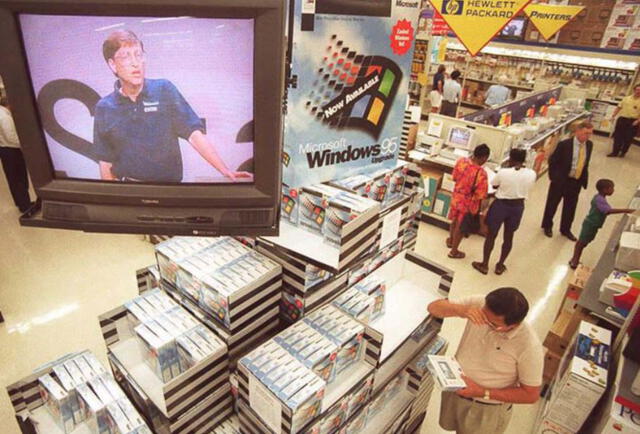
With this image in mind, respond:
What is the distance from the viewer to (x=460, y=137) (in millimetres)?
6562

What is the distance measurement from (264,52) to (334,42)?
619mm

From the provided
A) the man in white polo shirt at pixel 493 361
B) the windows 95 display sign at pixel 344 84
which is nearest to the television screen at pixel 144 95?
the windows 95 display sign at pixel 344 84

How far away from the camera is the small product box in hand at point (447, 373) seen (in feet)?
8.07

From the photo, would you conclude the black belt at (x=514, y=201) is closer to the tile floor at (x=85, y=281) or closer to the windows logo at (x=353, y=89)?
the tile floor at (x=85, y=281)

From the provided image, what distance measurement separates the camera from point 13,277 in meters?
4.79

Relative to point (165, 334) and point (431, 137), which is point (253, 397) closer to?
point (165, 334)

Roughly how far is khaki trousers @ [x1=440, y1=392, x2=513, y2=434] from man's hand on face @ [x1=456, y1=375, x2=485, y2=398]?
0.60 ft

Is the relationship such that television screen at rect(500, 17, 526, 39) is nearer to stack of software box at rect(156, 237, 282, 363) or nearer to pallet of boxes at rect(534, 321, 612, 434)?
pallet of boxes at rect(534, 321, 612, 434)

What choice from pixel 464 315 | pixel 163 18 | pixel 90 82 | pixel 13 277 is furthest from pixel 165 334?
pixel 13 277

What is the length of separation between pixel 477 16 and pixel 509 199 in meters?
2.16

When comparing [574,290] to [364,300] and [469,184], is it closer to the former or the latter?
[469,184]

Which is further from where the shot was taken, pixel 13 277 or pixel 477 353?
pixel 13 277

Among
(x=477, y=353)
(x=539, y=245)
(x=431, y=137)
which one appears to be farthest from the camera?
(x=431, y=137)

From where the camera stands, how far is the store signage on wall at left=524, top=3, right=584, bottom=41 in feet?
27.3
